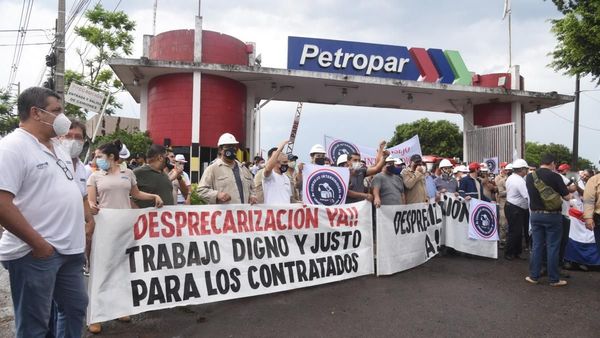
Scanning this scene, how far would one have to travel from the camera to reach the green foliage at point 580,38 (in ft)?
44.2

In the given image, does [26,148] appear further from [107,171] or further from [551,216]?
[551,216]

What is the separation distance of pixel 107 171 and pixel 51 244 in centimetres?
199

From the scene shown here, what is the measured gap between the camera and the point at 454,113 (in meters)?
19.4

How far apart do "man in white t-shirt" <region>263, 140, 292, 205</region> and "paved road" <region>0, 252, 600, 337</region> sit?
1242 millimetres

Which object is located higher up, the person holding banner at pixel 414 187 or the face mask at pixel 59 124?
the face mask at pixel 59 124

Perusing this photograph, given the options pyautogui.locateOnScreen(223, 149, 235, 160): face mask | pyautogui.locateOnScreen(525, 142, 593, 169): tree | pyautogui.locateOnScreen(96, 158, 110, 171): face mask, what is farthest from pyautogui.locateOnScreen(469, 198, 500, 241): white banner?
pyautogui.locateOnScreen(525, 142, 593, 169): tree

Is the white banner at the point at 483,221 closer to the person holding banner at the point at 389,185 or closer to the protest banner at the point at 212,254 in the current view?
the person holding banner at the point at 389,185

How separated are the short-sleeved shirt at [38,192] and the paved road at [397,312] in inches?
69.8

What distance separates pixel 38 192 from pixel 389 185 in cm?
516

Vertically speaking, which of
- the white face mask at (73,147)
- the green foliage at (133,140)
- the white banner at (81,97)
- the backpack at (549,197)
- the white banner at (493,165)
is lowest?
the backpack at (549,197)

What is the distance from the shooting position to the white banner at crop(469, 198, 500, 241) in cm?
773

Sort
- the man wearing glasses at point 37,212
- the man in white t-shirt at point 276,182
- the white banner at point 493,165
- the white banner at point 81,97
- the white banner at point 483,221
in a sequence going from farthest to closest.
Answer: the white banner at point 493,165
the white banner at point 81,97
the white banner at point 483,221
the man in white t-shirt at point 276,182
the man wearing glasses at point 37,212

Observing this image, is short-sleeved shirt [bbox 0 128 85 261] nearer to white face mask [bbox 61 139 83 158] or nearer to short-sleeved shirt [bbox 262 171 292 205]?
white face mask [bbox 61 139 83 158]

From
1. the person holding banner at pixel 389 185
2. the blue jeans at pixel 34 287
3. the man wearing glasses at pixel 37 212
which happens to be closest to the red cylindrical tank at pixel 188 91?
the person holding banner at pixel 389 185
